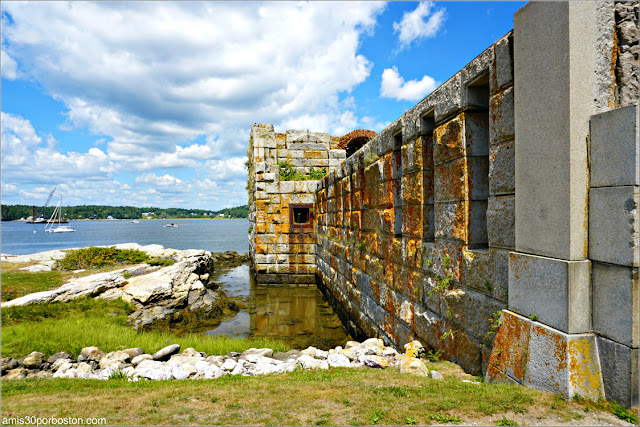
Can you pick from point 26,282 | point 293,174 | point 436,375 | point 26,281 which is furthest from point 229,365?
point 293,174

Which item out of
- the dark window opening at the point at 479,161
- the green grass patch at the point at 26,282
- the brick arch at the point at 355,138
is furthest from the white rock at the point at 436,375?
the brick arch at the point at 355,138

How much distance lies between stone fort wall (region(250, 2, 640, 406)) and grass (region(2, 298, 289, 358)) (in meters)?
4.20

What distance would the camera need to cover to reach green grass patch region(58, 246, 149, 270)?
13.4 metres

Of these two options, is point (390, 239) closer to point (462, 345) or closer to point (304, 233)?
point (462, 345)

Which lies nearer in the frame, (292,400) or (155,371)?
(292,400)

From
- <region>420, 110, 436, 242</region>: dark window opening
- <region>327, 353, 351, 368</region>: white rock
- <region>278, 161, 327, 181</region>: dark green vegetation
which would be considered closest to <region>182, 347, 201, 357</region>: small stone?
<region>327, 353, 351, 368</region>: white rock

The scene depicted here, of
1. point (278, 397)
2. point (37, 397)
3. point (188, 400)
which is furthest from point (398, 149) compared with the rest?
point (37, 397)

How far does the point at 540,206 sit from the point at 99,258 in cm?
1544

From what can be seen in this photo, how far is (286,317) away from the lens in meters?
9.73

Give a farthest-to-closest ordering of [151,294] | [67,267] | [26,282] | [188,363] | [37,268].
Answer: [67,267], [37,268], [26,282], [151,294], [188,363]

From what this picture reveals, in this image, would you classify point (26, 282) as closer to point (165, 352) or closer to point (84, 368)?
point (84, 368)

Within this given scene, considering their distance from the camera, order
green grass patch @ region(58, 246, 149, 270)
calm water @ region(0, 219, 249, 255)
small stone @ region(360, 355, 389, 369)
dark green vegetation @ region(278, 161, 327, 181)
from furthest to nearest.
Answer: calm water @ region(0, 219, 249, 255), dark green vegetation @ region(278, 161, 327, 181), green grass patch @ region(58, 246, 149, 270), small stone @ region(360, 355, 389, 369)

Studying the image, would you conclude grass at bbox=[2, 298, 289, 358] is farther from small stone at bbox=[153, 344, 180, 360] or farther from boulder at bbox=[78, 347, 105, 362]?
small stone at bbox=[153, 344, 180, 360]

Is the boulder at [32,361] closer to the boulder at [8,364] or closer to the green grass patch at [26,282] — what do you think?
the boulder at [8,364]
